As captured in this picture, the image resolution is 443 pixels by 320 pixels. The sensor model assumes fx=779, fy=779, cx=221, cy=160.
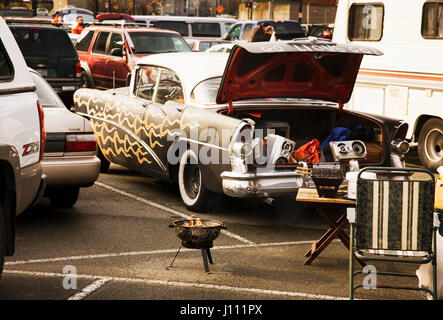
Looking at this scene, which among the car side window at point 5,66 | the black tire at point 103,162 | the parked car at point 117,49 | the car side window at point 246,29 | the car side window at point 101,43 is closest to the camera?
the car side window at point 5,66

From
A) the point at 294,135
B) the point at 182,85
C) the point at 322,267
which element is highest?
the point at 182,85

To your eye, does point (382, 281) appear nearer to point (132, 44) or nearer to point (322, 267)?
point (322, 267)

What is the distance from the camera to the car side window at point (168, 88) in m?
9.01

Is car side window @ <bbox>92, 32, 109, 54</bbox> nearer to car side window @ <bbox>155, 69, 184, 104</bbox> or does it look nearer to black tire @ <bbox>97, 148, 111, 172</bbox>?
black tire @ <bbox>97, 148, 111, 172</bbox>

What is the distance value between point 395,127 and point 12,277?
176 inches

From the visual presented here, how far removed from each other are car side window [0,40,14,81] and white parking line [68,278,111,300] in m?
1.59

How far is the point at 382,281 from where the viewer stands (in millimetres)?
6133

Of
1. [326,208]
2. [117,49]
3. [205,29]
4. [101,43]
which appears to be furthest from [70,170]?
[205,29]

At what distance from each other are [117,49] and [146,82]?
26.1 ft

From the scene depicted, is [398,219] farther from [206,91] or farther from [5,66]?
[206,91]

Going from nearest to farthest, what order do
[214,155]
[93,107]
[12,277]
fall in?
[12,277], [214,155], [93,107]

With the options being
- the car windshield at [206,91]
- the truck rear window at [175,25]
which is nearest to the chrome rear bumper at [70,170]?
the car windshield at [206,91]

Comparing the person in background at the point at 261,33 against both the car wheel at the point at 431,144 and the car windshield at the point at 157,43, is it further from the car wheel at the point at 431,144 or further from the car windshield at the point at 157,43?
the car wheel at the point at 431,144

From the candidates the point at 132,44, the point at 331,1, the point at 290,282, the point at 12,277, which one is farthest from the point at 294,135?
the point at 331,1
